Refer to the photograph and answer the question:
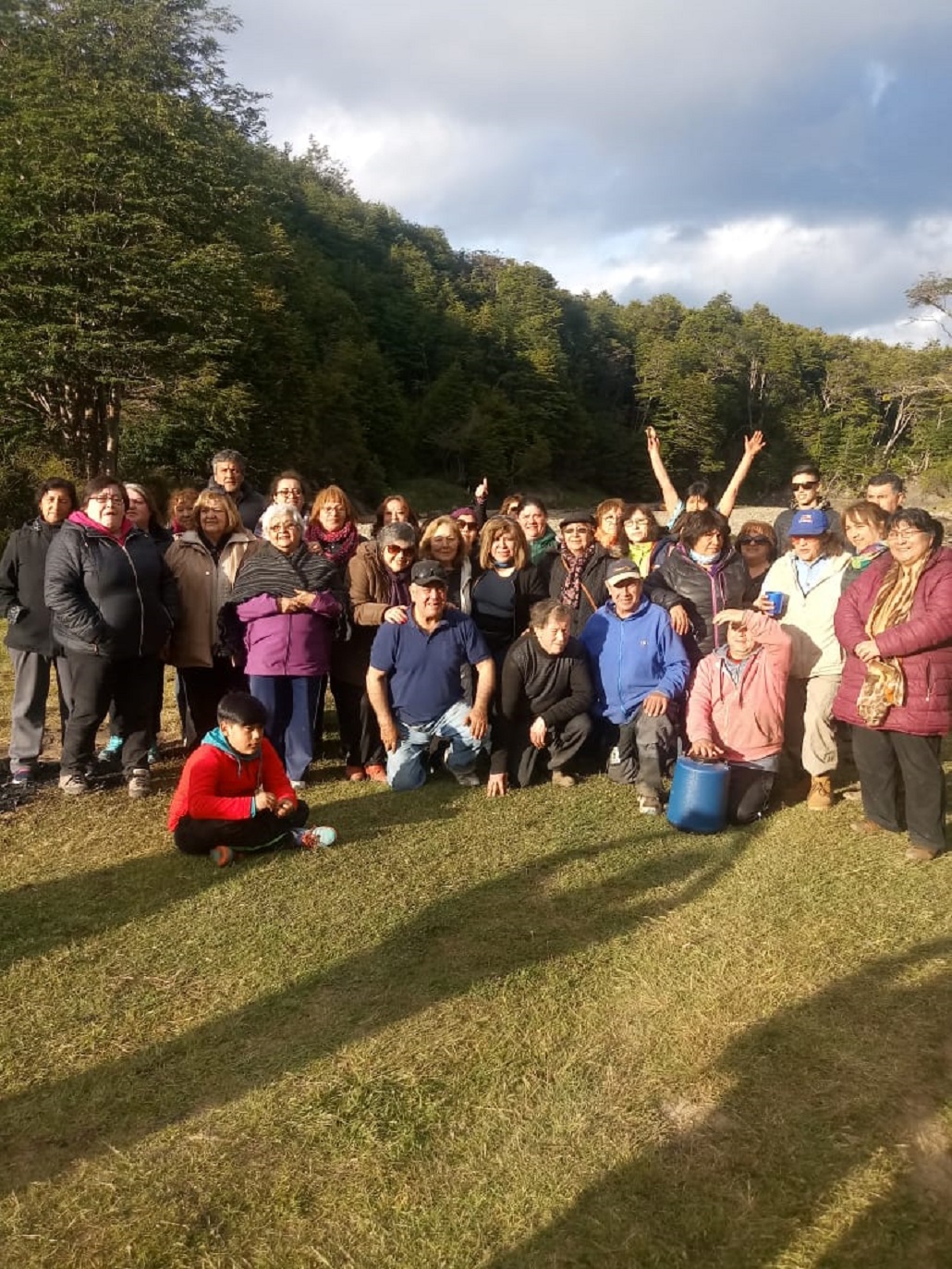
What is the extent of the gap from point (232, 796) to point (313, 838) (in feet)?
1.79

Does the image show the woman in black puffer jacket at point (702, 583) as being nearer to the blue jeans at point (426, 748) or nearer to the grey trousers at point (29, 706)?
the blue jeans at point (426, 748)

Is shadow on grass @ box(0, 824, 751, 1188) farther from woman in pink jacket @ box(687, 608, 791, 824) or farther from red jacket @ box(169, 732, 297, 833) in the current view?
red jacket @ box(169, 732, 297, 833)

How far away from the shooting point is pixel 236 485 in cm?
702

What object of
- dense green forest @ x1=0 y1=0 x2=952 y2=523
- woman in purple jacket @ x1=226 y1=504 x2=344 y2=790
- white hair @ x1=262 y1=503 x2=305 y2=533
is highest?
dense green forest @ x1=0 y1=0 x2=952 y2=523

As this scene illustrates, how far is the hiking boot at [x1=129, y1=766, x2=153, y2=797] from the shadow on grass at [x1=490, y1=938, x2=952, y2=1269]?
13.8 feet

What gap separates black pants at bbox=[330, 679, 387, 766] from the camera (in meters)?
6.39

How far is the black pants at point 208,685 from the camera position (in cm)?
642

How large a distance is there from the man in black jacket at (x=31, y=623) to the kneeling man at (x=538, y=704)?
10.1 ft

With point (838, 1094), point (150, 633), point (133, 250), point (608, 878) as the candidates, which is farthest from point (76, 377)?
point (838, 1094)

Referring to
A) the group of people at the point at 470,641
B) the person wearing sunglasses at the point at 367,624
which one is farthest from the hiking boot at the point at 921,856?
the person wearing sunglasses at the point at 367,624

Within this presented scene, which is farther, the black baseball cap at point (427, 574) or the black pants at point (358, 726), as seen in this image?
the black pants at point (358, 726)

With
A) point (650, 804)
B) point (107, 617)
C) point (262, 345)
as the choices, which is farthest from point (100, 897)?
point (262, 345)

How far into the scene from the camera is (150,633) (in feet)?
18.9

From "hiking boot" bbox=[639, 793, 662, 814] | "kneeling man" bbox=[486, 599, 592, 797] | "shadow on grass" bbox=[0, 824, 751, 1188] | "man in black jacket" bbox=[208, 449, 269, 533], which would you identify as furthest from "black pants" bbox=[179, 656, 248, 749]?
"hiking boot" bbox=[639, 793, 662, 814]
